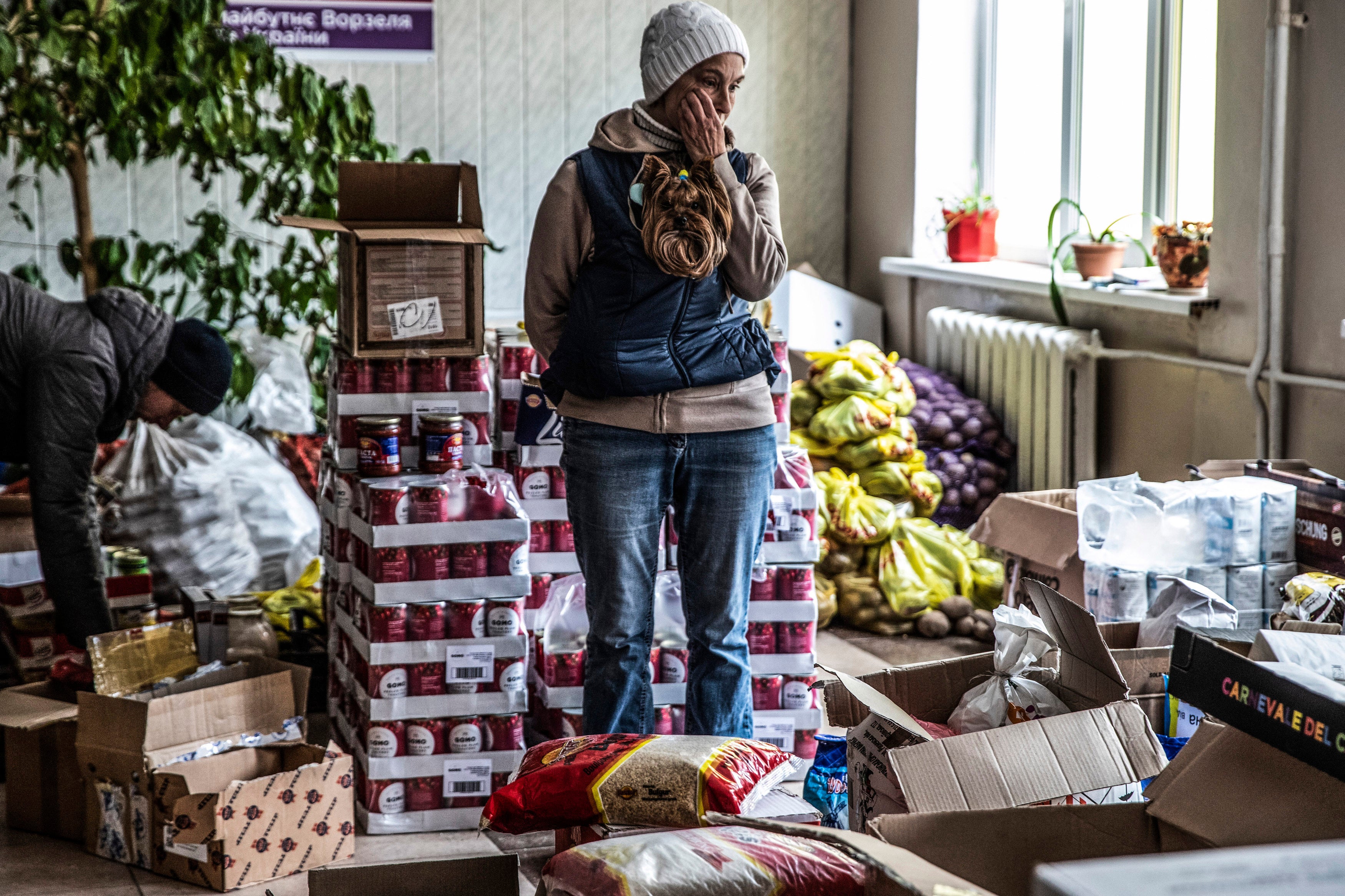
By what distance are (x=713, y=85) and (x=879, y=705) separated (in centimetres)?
117

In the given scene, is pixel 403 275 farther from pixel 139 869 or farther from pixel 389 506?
pixel 139 869

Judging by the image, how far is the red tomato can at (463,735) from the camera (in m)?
2.79

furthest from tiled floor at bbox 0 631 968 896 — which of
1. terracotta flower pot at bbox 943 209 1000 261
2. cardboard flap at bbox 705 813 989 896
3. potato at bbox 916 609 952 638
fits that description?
terracotta flower pot at bbox 943 209 1000 261

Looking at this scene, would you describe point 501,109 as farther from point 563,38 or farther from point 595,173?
point 595,173

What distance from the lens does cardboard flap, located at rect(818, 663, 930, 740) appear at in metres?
1.45

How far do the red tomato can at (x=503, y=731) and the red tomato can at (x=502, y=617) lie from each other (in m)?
0.18

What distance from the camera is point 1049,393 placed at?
4.45m

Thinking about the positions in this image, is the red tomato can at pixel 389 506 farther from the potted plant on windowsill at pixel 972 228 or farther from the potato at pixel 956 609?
the potted plant on windowsill at pixel 972 228

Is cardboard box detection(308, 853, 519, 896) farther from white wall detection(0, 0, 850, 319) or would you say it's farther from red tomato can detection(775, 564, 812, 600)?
white wall detection(0, 0, 850, 319)

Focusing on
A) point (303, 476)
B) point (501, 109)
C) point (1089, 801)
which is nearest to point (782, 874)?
point (1089, 801)

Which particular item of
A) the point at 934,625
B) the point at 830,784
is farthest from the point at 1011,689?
the point at 934,625

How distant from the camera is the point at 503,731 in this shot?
2818 mm

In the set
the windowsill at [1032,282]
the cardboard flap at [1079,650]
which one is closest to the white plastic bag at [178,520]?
the windowsill at [1032,282]

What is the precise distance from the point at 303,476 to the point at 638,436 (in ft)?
8.99
